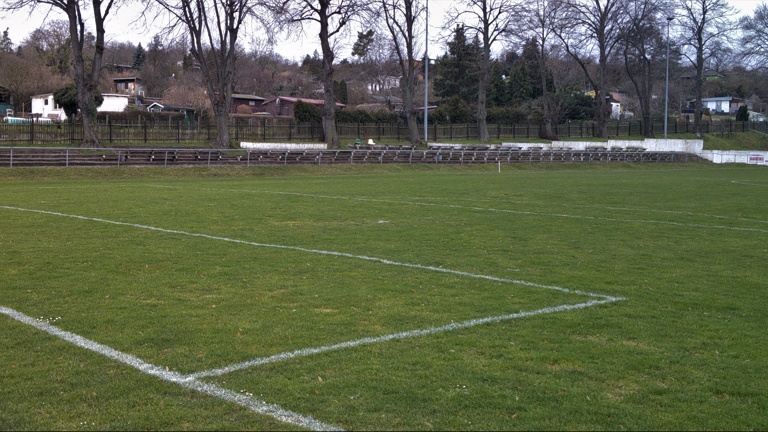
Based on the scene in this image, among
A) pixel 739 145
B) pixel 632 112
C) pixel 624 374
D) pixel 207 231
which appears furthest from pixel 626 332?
pixel 632 112

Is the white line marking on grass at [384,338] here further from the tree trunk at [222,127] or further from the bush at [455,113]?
the bush at [455,113]

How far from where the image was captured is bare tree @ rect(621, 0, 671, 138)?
69688 millimetres

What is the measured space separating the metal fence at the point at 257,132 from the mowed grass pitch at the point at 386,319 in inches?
1079

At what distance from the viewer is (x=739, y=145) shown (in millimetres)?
78062

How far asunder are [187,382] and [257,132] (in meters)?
48.8

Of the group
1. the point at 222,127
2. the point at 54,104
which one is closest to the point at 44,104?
the point at 54,104

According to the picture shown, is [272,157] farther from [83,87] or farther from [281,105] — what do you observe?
[281,105]

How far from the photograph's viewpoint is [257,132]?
175 ft

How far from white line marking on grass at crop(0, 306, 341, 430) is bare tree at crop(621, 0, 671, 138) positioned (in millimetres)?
70058

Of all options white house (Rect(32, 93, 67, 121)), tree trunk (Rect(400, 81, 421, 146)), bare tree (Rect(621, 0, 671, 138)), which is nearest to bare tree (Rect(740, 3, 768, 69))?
bare tree (Rect(621, 0, 671, 138))

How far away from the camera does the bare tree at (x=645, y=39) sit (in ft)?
229

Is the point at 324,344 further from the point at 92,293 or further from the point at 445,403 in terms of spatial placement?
the point at 92,293

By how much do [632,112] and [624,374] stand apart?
118 meters

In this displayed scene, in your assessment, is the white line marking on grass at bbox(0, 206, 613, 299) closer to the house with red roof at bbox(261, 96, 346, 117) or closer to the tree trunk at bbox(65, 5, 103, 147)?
the tree trunk at bbox(65, 5, 103, 147)
